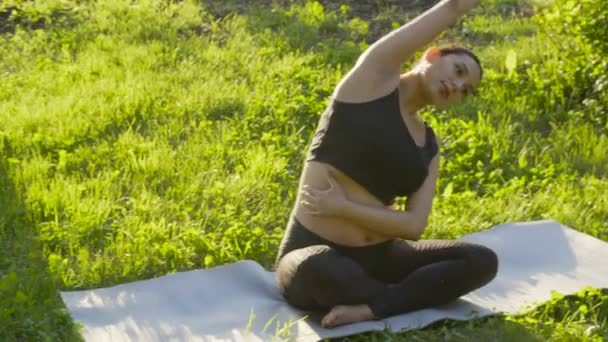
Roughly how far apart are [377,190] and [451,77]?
57 centimetres

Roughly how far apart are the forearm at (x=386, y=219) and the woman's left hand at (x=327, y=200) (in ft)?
0.08

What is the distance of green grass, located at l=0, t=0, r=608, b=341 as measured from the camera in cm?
491

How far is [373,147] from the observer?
4.31 metres

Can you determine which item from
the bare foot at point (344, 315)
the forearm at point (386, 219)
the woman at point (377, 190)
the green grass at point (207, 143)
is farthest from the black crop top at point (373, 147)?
the green grass at point (207, 143)

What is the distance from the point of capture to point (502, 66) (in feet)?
24.8

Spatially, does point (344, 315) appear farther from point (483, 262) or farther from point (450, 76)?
point (450, 76)

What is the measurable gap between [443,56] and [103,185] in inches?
85.7

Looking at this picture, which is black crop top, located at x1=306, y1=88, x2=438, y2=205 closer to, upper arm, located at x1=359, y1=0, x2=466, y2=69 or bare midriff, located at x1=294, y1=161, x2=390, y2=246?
bare midriff, located at x1=294, y1=161, x2=390, y2=246

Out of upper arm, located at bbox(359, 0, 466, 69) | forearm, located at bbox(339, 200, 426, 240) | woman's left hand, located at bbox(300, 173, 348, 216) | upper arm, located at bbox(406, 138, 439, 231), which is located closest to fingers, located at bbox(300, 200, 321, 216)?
→ woman's left hand, located at bbox(300, 173, 348, 216)

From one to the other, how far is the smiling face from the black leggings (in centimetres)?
67

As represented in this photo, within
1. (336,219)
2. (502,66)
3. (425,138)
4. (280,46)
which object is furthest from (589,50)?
(336,219)

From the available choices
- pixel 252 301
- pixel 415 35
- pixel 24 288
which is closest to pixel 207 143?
pixel 252 301

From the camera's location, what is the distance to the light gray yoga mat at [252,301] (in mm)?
4336

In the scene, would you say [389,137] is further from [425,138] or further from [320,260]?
[320,260]
